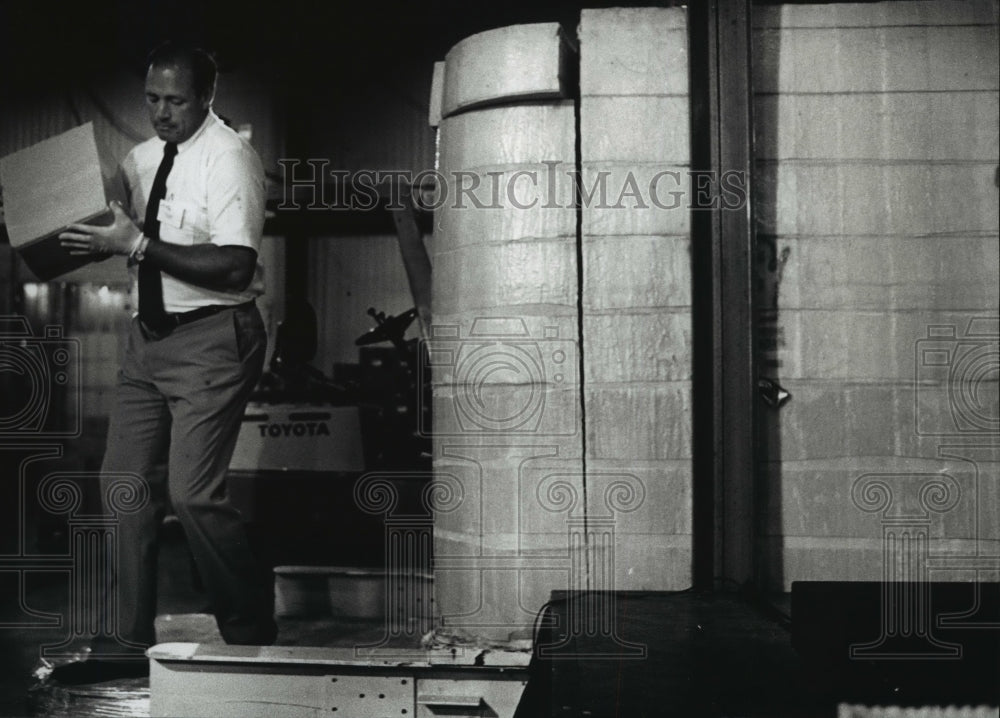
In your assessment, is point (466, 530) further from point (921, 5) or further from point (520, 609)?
point (921, 5)

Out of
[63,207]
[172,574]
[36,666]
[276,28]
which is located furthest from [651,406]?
[276,28]

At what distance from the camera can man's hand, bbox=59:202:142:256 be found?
3266mm

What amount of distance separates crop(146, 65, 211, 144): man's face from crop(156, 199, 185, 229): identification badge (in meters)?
0.26

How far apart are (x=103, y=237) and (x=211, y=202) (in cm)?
40

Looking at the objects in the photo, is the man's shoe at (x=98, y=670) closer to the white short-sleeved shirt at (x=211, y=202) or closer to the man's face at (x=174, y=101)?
the white short-sleeved shirt at (x=211, y=202)

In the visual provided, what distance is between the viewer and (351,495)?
4.57 m

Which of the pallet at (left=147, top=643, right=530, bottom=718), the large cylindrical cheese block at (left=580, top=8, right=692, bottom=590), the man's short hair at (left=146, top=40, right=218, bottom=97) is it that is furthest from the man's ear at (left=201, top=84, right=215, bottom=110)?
the pallet at (left=147, top=643, right=530, bottom=718)

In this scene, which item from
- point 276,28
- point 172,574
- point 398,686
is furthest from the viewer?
point 276,28

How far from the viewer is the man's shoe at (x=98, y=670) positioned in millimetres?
3264

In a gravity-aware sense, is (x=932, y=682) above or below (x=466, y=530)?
below

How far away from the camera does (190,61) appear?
3457 mm

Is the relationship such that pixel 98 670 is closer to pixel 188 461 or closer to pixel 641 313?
pixel 188 461

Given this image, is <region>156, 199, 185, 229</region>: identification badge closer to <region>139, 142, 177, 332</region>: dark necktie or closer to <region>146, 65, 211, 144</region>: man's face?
<region>139, 142, 177, 332</region>: dark necktie

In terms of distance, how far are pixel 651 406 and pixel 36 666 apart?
8.32ft
